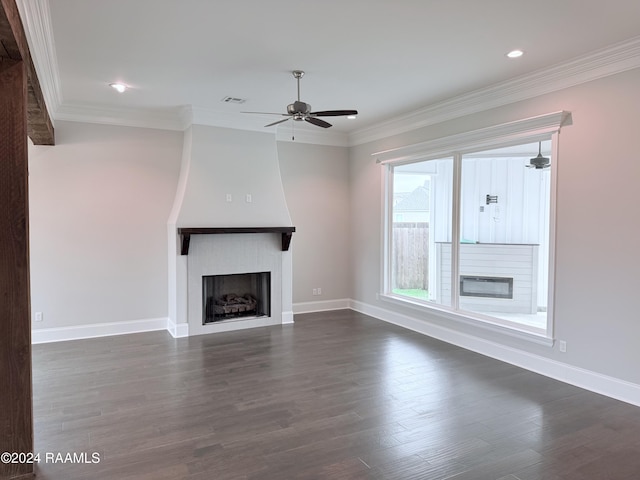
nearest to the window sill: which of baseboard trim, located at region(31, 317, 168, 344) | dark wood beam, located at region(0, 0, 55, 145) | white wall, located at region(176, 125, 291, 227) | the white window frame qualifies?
the white window frame

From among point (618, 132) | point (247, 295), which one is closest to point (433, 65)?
point (618, 132)

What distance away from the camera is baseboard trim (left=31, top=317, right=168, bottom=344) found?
17.2 feet

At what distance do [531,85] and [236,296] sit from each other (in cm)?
464

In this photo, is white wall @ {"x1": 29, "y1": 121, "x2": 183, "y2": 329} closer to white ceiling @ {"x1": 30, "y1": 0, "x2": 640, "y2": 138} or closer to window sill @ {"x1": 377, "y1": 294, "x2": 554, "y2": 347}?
white ceiling @ {"x1": 30, "y1": 0, "x2": 640, "y2": 138}

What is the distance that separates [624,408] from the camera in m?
3.38

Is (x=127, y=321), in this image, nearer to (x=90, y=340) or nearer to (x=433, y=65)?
(x=90, y=340)

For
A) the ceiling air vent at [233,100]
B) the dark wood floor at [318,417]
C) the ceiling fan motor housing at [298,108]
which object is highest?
the ceiling air vent at [233,100]

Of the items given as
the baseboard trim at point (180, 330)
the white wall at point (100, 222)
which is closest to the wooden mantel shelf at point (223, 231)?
the white wall at point (100, 222)

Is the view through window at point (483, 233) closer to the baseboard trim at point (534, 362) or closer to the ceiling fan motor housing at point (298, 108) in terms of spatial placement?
the baseboard trim at point (534, 362)

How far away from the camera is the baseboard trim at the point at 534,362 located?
3553 mm

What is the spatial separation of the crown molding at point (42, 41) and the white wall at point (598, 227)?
14.1 ft

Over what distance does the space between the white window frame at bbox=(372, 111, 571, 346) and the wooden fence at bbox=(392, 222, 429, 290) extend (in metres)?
0.12

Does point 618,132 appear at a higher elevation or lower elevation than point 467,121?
lower

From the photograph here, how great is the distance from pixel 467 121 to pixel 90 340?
545 cm
